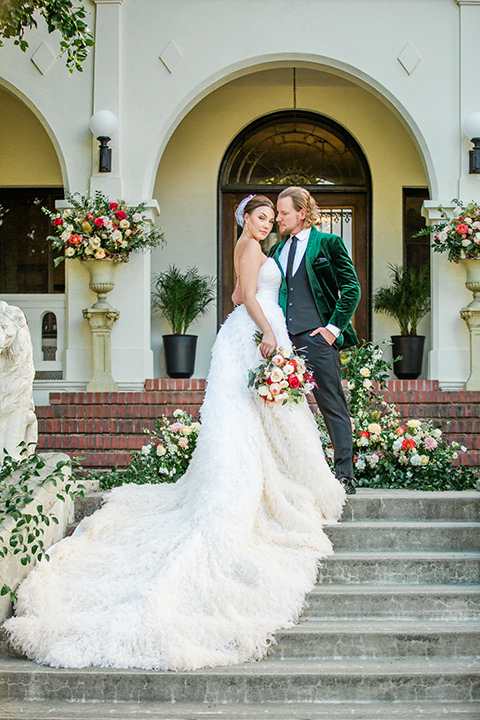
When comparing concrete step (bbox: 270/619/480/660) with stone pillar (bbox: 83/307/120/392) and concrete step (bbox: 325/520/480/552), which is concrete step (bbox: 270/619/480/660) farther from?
stone pillar (bbox: 83/307/120/392)

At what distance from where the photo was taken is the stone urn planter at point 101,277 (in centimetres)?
723

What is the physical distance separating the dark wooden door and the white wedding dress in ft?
15.4

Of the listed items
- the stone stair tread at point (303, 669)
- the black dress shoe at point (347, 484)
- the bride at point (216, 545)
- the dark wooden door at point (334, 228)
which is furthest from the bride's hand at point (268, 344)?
the dark wooden door at point (334, 228)

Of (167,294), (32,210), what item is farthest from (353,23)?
(32,210)

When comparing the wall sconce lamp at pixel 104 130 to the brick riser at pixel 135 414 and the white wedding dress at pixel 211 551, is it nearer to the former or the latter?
the brick riser at pixel 135 414

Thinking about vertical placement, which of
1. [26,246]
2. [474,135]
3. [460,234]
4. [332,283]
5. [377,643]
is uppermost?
[474,135]

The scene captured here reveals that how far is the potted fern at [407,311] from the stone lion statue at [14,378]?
16.3 ft

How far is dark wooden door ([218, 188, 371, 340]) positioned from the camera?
9.17m

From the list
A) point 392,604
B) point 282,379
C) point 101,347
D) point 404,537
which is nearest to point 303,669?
point 392,604

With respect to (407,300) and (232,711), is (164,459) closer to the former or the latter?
(232,711)

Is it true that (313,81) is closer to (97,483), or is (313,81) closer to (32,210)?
(32,210)

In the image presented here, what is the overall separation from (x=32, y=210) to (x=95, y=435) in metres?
3.82

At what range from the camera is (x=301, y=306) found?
4523 millimetres

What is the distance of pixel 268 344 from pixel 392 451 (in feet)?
5.45
